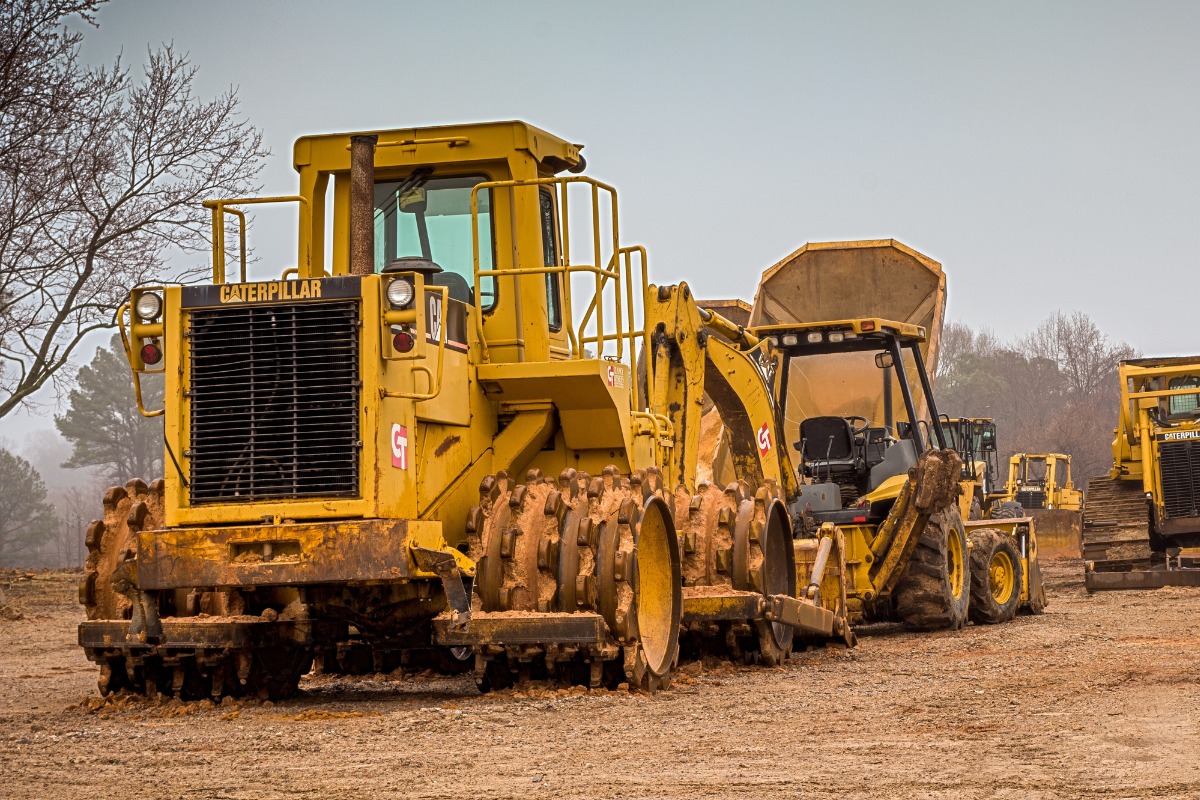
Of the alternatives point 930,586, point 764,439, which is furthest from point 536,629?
point 930,586

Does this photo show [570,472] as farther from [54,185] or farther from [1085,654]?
[54,185]

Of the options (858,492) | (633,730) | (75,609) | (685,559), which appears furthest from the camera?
(75,609)

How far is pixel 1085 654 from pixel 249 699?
582cm

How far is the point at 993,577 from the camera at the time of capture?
53.0 ft

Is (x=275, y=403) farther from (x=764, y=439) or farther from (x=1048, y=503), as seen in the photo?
(x=1048, y=503)

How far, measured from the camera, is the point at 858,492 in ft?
51.6

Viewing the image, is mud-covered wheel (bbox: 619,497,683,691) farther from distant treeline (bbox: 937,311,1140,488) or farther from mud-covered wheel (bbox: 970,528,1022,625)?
distant treeline (bbox: 937,311,1140,488)

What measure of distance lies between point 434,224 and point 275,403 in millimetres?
2067

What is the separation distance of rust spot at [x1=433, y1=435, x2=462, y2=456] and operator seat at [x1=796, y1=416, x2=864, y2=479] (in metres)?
6.73

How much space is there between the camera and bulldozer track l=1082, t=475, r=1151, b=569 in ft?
75.1

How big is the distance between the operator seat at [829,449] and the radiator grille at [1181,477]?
353 inches

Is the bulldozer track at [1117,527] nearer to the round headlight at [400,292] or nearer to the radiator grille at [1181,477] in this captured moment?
the radiator grille at [1181,477]

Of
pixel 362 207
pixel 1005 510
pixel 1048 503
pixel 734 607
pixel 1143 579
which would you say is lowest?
pixel 1143 579

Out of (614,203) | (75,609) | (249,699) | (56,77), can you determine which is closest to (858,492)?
(614,203)
